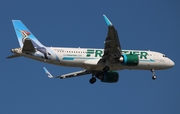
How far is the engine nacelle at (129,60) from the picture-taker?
55.1 m

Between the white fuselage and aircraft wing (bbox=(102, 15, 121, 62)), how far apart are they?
135 cm

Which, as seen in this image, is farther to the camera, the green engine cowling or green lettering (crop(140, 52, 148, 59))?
the green engine cowling

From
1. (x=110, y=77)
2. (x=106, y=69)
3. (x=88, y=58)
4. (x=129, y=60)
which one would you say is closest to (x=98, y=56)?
(x=88, y=58)

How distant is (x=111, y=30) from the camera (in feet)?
163

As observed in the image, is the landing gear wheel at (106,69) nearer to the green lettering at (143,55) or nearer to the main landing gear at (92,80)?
the main landing gear at (92,80)

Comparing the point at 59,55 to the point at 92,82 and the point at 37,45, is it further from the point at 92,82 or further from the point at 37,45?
the point at 92,82

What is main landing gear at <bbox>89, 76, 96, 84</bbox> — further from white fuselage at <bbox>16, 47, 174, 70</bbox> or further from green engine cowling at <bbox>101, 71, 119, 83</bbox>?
white fuselage at <bbox>16, 47, 174, 70</bbox>

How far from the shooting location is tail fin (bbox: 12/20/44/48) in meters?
55.0

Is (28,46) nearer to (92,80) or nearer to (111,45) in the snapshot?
(111,45)

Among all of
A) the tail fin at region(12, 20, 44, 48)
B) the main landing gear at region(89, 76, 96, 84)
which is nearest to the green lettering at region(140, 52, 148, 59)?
the main landing gear at region(89, 76, 96, 84)

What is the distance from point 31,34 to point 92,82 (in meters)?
10.6

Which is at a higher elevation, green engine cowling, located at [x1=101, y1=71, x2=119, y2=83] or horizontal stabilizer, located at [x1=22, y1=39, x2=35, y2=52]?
horizontal stabilizer, located at [x1=22, y1=39, x2=35, y2=52]

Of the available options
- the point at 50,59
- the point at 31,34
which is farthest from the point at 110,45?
the point at 31,34

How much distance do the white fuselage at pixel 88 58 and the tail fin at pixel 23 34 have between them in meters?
2.39
